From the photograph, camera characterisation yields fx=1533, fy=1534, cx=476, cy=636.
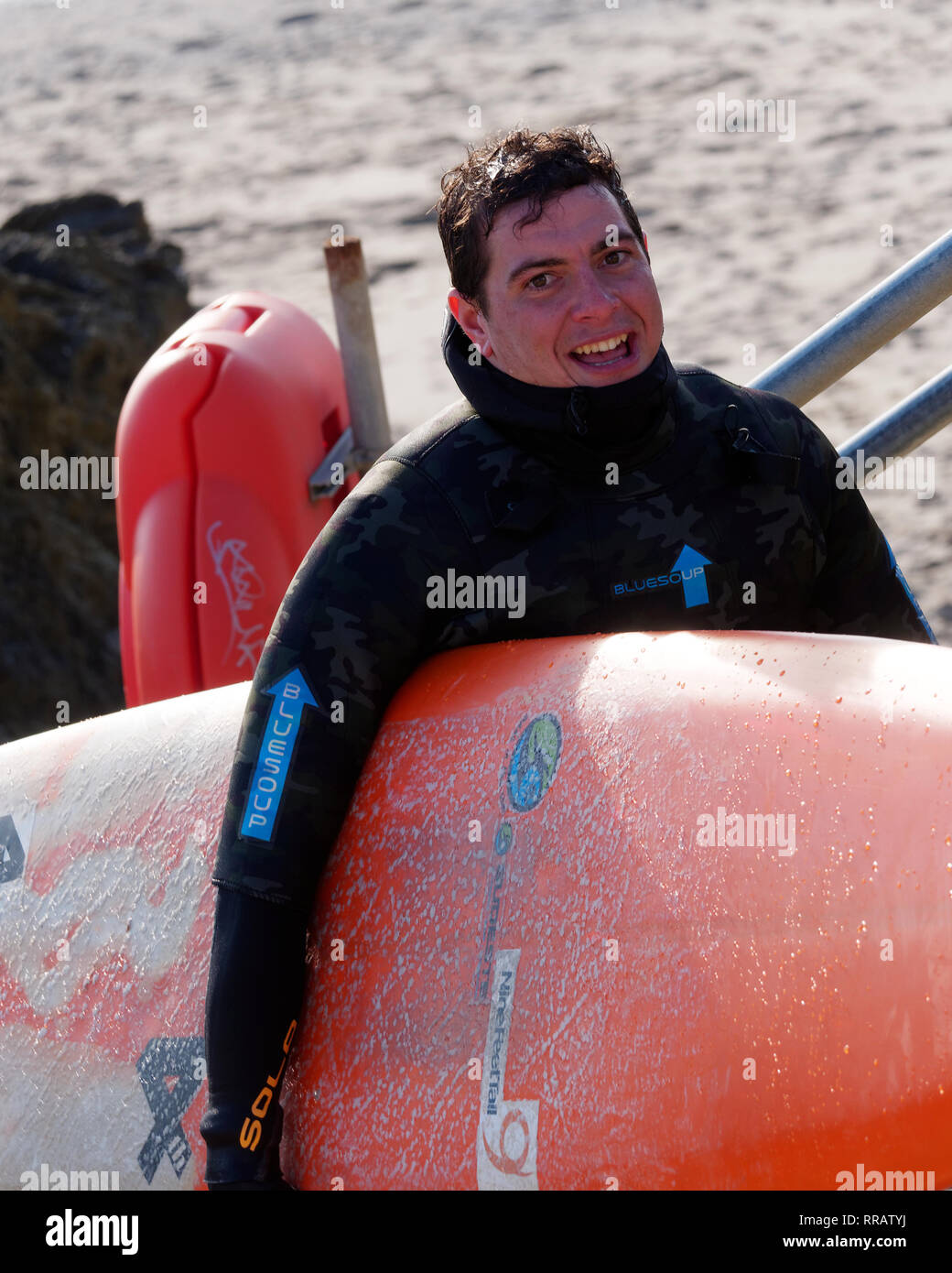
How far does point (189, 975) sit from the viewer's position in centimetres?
171

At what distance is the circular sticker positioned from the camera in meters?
1.58

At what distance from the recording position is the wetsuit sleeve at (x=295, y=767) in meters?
1.54

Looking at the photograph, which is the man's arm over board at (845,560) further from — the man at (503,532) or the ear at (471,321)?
the ear at (471,321)

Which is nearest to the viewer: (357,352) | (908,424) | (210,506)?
(908,424)

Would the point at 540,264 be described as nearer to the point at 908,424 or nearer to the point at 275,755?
the point at 275,755

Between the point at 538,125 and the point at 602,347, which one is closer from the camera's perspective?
the point at 602,347

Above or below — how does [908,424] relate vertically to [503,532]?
above

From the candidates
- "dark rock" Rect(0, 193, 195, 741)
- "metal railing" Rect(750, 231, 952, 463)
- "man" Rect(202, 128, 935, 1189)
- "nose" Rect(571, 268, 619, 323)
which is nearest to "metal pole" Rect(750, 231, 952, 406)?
"metal railing" Rect(750, 231, 952, 463)

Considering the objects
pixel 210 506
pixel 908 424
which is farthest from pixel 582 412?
pixel 210 506

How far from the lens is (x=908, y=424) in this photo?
221 centimetres

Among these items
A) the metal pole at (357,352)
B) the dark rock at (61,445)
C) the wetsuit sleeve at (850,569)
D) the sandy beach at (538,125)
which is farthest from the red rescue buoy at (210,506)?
the sandy beach at (538,125)

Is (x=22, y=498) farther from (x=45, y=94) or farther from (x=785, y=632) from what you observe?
(x=45, y=94)

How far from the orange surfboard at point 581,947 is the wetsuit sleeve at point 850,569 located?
0.28 metres

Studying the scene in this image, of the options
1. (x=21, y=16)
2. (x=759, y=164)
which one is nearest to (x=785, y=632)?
(x=759, y=164)
